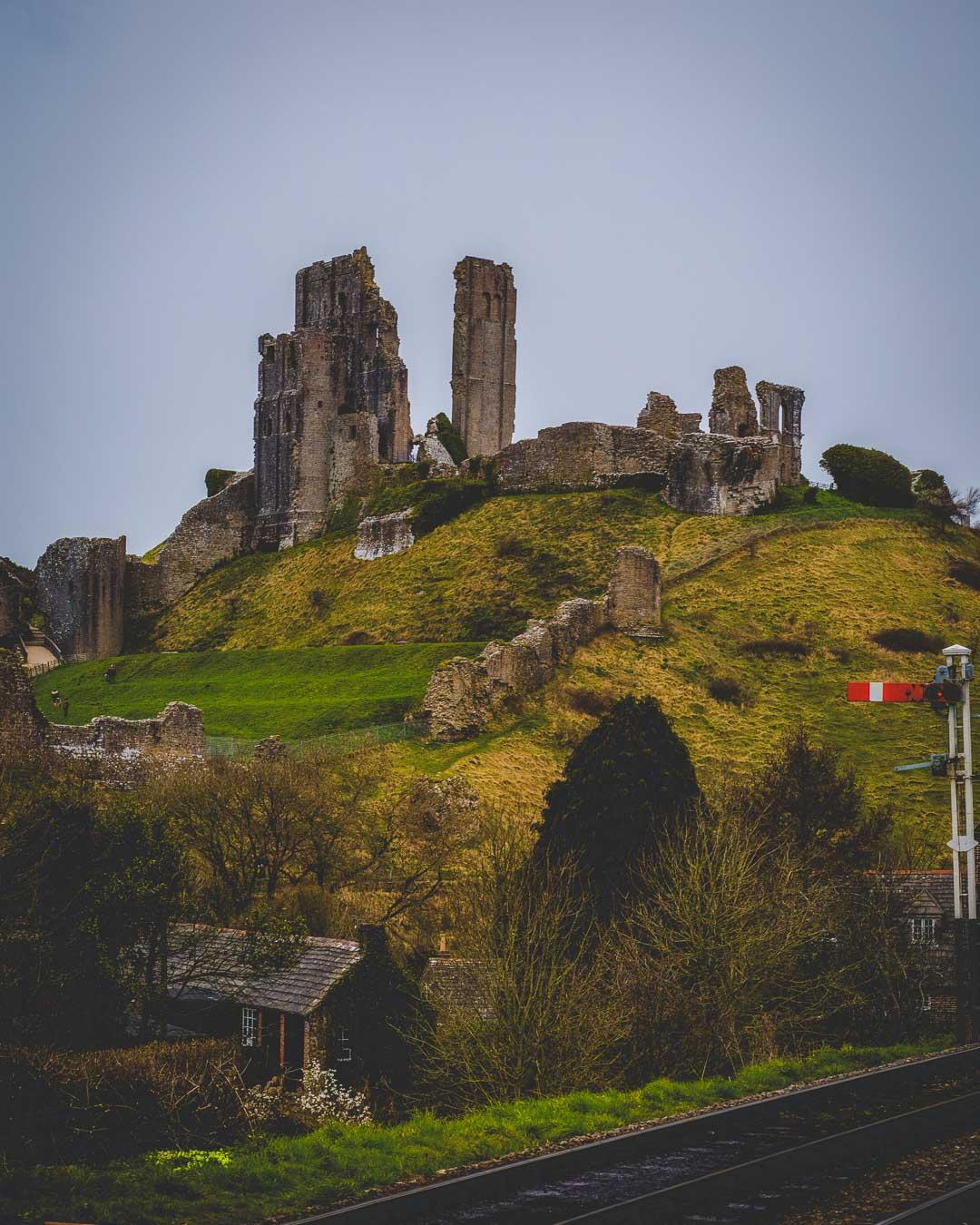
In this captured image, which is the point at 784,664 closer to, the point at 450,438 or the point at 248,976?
the point at 248,976

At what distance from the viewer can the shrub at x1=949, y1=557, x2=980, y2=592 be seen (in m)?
57.4

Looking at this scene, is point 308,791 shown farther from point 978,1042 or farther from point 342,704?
point 978,1042

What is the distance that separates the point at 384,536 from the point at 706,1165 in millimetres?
55594

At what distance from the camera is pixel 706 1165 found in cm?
1331

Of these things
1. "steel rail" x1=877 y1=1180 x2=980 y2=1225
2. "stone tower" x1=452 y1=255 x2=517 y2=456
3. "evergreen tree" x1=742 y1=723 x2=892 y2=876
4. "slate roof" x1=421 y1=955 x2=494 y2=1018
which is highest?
"stone tower" x1=452 y1=255 x2=517 y2=456

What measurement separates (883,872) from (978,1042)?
690 centimetres

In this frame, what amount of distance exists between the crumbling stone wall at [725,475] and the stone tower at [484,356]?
2484 centimetres

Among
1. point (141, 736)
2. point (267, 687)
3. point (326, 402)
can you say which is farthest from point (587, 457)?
point (141, 736)

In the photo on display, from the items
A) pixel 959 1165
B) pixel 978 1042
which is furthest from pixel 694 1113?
pixel 978 1042

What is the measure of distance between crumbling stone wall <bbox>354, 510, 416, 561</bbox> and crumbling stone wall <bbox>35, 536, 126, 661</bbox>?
1202 centimetres

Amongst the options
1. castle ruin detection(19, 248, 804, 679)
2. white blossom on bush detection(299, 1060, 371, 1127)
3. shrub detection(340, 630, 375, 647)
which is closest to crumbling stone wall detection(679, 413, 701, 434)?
castle ruin detection(19, 248, 804, 679)

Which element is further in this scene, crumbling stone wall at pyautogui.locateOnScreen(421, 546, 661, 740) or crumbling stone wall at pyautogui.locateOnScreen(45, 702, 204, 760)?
crumbling stone wall at pyautogui.locateOnScreen(421, 546, 661, 740)

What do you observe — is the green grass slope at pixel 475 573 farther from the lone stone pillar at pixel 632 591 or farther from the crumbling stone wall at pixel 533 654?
the crumbling stone wall at pixel 533 654

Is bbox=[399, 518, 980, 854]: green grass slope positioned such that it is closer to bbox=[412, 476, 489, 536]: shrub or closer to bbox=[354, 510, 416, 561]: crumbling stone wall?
bbox=[412, 476, 489, 536]: shrub
